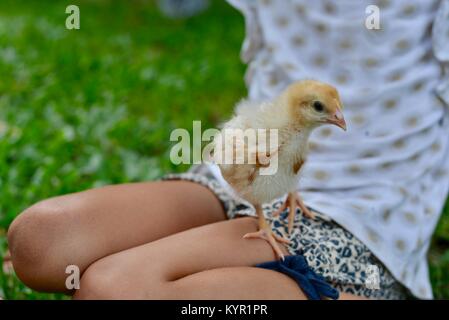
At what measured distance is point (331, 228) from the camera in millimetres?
1458

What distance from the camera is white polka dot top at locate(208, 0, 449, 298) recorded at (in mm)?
1531

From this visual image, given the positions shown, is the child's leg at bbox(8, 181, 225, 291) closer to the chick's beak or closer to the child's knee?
the child's knee

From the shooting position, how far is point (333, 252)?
1.40m

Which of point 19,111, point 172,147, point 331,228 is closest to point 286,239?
point 331,228

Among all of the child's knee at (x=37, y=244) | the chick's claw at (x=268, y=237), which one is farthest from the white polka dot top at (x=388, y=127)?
the child's knee at (x=37, y=244)

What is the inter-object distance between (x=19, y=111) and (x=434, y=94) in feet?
6.44

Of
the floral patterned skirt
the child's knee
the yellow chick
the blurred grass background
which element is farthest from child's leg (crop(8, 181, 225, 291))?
the blurred grass background

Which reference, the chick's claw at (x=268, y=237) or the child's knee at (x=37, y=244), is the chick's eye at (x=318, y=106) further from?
the child's knee at (x=37, y=244)

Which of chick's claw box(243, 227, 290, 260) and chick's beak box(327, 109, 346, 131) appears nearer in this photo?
chick's beak box(327, 109, 346, 131)

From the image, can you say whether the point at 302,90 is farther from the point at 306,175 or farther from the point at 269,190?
the point at 306,175

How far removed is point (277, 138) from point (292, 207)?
0.26m

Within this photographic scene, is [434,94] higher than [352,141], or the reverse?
[434,94]

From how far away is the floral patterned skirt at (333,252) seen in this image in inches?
54.2

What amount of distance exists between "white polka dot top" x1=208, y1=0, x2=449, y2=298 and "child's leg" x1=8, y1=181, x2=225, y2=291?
1.11 feet
